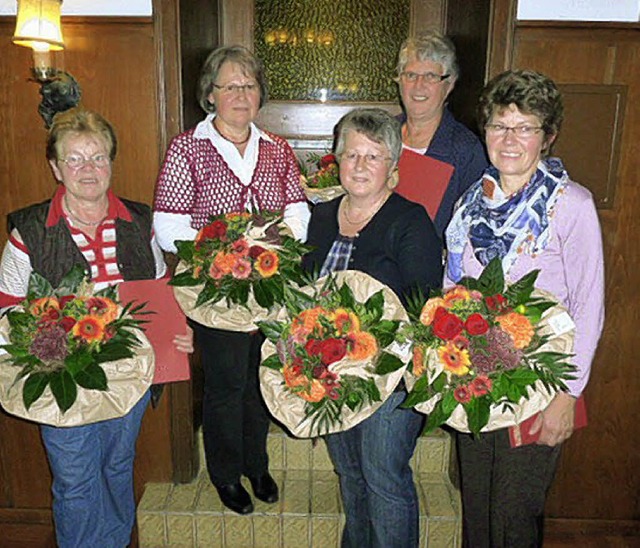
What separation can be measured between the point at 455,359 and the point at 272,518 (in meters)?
1.28

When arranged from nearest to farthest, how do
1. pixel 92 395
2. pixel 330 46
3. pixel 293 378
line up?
pixel 293 378 → pixel 92 395 → pixel 330 46

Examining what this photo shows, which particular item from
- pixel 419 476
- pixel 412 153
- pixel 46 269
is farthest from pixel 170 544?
pixel 412 153

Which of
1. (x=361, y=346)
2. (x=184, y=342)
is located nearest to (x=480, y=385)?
(x=361, y=346)

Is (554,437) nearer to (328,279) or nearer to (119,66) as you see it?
(328,279)

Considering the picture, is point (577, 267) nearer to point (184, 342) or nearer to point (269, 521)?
point (184, 342)

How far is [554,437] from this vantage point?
160cm

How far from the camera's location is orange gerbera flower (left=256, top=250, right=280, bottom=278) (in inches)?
67.5

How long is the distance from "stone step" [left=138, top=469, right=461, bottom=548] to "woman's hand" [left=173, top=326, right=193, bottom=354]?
0.77 meters

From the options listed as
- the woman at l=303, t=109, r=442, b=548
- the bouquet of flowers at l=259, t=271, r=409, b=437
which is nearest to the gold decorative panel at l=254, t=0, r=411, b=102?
the woman at l=303, t=109, r=442, b=548

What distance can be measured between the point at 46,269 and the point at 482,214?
1.23 m

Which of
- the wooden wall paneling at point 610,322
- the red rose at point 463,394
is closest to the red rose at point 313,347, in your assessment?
the red rose at point 463,394

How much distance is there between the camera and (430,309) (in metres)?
1.49

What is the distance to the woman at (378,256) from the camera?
1.68 metres

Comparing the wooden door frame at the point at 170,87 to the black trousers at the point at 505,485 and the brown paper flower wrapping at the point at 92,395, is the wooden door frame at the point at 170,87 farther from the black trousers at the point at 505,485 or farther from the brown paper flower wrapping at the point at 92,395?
the black trousers at the point at 505,485
